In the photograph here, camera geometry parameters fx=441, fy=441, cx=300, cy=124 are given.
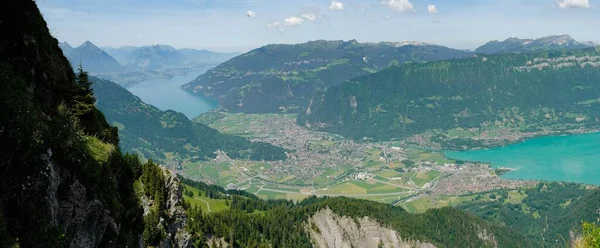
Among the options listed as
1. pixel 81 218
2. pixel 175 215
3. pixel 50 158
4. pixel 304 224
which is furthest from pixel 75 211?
pixel 304 224

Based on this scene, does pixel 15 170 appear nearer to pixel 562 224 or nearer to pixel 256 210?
pixel 256 210

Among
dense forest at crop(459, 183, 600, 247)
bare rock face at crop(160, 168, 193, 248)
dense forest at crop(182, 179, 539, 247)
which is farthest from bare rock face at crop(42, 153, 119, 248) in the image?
dense forest at crop(459, 183, 600, 247)

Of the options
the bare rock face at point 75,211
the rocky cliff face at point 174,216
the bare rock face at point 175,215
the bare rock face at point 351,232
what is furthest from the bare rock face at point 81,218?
the bare rock face at point 351,232

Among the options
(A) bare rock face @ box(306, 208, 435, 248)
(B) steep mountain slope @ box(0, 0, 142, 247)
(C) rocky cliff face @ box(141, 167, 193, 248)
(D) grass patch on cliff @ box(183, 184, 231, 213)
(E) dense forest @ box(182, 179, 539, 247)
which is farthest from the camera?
(D) grass patch on cliff @ box(183, 184, 231, 213)

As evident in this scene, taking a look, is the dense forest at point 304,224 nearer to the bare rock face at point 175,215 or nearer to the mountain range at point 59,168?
the bare rock face at point 175,215

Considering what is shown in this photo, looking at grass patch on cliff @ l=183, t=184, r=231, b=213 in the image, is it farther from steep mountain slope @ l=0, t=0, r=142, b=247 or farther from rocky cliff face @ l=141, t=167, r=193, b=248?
steep mountain slope @ l=0, t=0, r=142, b=247

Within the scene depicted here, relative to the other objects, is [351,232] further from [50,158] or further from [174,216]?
[50,158]
